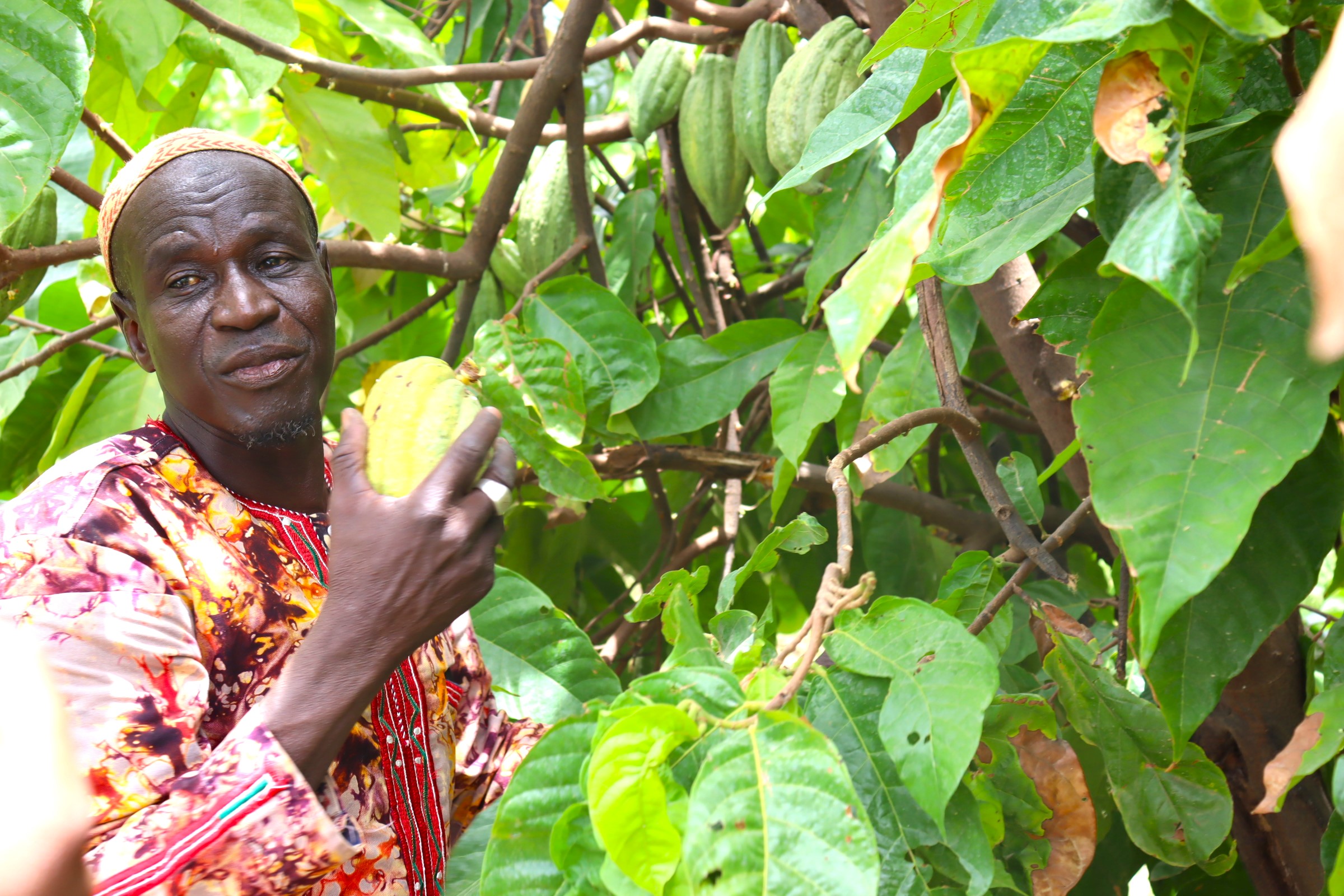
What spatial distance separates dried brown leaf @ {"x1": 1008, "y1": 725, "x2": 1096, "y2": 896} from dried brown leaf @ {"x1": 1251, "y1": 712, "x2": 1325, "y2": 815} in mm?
337

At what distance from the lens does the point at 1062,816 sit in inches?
44.5

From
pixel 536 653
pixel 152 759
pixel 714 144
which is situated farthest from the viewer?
pixel 714 144

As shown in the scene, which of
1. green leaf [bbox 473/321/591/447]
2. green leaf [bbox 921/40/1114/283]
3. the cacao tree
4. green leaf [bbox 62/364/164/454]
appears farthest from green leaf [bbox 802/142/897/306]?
green leaf [bbox 62/364/164/454]

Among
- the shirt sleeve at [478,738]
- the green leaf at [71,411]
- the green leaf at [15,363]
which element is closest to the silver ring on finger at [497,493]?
the shirt sleeve at [478,738]

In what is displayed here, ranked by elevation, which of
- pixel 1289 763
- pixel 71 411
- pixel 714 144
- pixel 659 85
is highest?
pixel 71 411

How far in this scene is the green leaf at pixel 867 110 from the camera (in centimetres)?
101

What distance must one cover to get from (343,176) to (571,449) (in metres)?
0.77

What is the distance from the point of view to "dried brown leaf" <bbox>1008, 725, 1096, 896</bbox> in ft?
3.66

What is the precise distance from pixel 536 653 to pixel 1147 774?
79cm

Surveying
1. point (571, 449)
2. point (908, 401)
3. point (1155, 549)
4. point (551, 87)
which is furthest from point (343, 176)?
point (1155, 549)

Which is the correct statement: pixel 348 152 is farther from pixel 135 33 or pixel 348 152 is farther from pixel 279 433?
pixel 279 433

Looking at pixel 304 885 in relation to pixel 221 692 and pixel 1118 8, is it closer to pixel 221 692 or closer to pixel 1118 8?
pixel 221 692

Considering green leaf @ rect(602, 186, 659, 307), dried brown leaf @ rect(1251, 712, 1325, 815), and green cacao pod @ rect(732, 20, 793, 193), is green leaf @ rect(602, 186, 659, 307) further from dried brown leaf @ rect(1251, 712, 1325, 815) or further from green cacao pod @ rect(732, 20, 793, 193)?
dried brown leaf @ rect(1251, 712, 1325, 815)

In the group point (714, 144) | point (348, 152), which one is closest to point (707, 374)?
point (714, 144)
